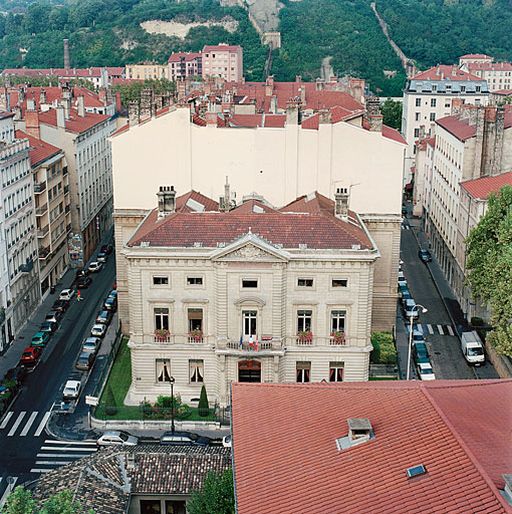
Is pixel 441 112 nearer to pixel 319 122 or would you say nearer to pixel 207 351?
pixel 319 122

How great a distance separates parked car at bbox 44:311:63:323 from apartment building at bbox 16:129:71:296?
20.3ft

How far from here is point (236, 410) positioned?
121ft

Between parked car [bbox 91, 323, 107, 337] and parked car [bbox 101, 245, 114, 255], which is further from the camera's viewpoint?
parked car [bbox 101, 245, 114, 255]

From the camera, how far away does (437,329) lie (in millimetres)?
80750

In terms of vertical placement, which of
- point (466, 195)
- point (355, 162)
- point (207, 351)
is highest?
point (355, 162)

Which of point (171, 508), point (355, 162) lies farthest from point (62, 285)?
point (171, 508)

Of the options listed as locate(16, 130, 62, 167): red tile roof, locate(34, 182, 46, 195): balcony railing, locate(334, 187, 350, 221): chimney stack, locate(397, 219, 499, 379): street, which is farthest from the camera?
locate(16, 130, 62, 167): red tile roof

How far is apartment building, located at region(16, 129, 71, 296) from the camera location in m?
89.1

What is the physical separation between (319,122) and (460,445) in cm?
5036

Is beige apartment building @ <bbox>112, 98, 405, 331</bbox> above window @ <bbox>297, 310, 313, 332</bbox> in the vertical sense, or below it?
above

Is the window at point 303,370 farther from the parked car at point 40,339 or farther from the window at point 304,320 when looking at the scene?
the parked car at point 40,339

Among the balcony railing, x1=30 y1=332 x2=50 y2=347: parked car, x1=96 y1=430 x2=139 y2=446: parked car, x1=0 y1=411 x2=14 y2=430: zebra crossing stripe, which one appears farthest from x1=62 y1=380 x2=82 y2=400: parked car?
the balcony railing

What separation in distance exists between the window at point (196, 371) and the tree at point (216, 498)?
23.8m

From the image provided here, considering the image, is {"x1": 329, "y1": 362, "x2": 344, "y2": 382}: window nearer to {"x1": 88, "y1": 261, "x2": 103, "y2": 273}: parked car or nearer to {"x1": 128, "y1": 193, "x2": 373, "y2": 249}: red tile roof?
Answer: {"x1": 128, "y1": 193, "x2": 373, "y2": 249}: red tile roof
